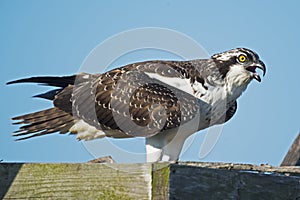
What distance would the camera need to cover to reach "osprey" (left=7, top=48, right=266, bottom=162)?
5969mm

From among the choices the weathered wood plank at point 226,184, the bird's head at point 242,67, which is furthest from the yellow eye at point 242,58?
the weathered wood plank at point 226,184

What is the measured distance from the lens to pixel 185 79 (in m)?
6.29

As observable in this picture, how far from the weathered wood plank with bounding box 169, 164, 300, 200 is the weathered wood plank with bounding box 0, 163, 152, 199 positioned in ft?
0.48

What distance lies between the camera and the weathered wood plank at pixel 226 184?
2275 mm

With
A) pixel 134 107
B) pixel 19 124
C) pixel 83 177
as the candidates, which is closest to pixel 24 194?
pixel 83 177

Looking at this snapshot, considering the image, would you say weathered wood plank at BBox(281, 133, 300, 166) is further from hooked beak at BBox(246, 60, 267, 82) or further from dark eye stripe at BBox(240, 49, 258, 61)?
dark eye stripe at BBox(240, 49, 258, 61)

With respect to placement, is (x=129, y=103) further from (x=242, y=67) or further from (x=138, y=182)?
(x=138, y=182)

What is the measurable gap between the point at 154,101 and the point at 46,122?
4.67 feet

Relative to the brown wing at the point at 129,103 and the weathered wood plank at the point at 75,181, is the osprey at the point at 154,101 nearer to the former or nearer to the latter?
the brown wing at the point at 129,103

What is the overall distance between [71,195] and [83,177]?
0.31 feet

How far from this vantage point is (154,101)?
6.12 meters

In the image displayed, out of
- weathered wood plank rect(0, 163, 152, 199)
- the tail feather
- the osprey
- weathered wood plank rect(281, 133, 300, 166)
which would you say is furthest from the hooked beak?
weathered wood plank rect(0, 163, 152, 199)

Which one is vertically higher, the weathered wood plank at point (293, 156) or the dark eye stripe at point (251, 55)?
the dark eye stripe at point (251, 55)

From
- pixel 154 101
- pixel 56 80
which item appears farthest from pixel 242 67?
pixel 56 80
